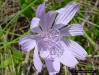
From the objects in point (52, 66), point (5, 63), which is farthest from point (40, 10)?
point (5, 63)

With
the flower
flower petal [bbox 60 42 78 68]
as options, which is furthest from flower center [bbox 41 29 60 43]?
flower petal [bbox 60 42 78 68]

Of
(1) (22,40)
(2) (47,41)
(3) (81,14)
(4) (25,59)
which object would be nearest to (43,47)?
(2) (47,41)

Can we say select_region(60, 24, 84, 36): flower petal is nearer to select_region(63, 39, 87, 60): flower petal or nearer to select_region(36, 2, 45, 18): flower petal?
select_region(63, 39, 87, 60): flower petal

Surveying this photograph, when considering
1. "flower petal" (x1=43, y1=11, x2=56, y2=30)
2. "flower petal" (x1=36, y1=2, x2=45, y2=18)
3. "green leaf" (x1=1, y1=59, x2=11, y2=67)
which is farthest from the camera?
"green leaf" (x1=1, y1=59, x2=11, y2=67)

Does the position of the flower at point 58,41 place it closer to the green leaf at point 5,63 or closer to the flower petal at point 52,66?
the flower petal at point 52,66

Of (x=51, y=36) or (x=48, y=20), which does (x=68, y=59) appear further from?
(x=48, y=20)

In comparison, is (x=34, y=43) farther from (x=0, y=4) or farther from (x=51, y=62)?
(x=0, y=4)
